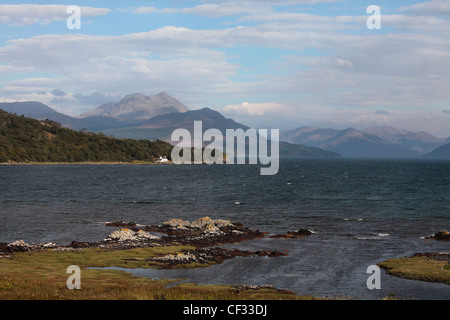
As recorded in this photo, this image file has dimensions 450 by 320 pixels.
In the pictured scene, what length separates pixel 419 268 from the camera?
132ft

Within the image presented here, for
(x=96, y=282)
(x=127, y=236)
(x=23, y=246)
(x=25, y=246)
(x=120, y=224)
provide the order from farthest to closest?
(x=120, y=224) → (x=127, y=236) → (x=25, y=246) → (x=23, y=246) → (x=96, y=282)

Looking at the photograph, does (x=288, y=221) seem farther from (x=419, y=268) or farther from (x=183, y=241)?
(x=419, y=268)

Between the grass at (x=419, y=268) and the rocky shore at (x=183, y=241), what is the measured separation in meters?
11.0

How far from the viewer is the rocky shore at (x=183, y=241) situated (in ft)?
143

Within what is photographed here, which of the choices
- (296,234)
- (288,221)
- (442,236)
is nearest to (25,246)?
(296,234)

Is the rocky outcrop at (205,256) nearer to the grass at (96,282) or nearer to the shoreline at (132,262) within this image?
the shoreline at (132,262)

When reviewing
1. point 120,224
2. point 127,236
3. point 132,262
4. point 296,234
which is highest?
point 132,262

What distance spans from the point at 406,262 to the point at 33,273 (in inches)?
1307

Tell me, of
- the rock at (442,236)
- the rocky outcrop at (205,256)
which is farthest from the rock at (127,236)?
the rock at (442,236)

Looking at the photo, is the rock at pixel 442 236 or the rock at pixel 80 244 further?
the rock at pixel 442 236

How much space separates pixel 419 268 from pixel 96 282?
90.4 feet

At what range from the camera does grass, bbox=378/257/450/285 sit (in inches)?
1476

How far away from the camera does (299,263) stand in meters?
43.5

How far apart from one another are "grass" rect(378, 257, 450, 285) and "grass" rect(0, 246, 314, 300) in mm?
12804
